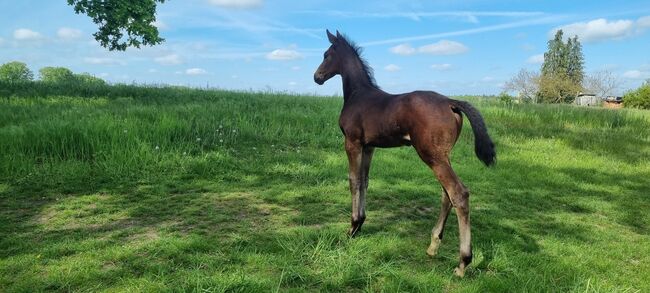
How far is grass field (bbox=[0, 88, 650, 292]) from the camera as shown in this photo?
4.05 meters

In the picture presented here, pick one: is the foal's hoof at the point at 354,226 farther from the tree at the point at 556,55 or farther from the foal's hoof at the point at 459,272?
the tree at the point at 556,55

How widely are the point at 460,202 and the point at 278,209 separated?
117 inches

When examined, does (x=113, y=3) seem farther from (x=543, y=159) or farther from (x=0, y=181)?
(x=543, y=159)

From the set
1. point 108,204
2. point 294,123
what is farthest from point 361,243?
point 294,123

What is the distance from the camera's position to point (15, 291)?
11.8 ft

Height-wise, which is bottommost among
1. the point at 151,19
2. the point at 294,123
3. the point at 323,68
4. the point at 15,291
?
the point at 15,291

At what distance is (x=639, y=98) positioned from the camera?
45906 millimetres

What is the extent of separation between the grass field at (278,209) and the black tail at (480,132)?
3.47 feet

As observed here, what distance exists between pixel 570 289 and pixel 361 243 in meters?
2.03

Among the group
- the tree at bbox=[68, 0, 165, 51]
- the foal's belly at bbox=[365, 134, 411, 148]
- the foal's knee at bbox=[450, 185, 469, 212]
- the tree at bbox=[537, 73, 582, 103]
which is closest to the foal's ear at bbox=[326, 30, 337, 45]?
the foal's belly at bbox=[365, 134, 411, 148]

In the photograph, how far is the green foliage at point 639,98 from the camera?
45.1 meters

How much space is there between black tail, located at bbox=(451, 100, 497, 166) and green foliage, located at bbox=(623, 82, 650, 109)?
163 ft

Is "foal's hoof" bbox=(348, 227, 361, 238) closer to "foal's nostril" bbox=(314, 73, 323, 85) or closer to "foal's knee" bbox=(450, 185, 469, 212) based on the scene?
Answer: "foal's knee" bbox=(450, 185, 469, 212)

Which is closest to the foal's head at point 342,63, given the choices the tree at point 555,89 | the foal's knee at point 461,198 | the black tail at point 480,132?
the black tail at point 480,132
